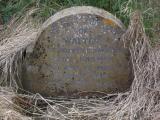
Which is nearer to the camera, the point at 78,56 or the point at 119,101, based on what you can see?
the point at 119,101

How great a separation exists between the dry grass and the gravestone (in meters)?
0.11

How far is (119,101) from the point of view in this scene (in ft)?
13.7

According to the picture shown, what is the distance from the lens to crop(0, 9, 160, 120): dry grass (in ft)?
12.9

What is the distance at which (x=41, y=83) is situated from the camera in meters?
4.46

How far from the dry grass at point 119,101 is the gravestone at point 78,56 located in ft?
0.37

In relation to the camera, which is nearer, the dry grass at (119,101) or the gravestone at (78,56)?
the dry grass at (119,101)

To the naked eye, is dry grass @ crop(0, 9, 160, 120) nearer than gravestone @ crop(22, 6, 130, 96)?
Yes

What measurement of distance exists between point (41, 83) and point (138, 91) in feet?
3.03

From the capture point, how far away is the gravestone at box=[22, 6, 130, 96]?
430 cm

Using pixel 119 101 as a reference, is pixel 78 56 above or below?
above

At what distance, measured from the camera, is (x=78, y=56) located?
4379 mm

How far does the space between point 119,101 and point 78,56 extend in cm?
57

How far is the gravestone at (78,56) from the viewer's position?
430 centimetres

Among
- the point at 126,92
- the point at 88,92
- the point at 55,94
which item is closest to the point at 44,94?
the point at 55,94
